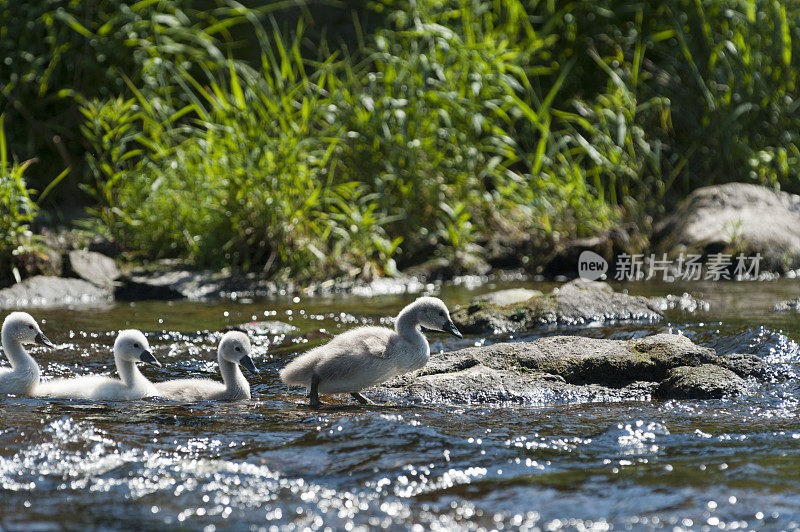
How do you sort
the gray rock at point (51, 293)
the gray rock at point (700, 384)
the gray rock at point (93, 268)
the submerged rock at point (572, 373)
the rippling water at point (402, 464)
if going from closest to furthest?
the rippling water at point (402, 464) < the gray rock at point (700, 384) < the submerged rock at point (572, 373) < the gray rock at point (51, 293) < the gray rock at point (93, 268)

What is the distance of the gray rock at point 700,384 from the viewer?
5.16 m

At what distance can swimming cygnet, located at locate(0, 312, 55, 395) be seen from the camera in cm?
536

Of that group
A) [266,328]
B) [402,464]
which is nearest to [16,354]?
[266,328]

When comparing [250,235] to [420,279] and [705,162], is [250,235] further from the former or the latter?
[705,162]

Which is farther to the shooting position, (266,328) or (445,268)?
(445,268)

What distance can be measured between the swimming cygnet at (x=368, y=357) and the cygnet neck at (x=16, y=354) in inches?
53.6

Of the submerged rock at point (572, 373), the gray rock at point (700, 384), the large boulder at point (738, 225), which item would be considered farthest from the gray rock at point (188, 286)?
the gray rock at point (700, 384)

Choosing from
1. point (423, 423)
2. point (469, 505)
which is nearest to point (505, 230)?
point (423, 423)

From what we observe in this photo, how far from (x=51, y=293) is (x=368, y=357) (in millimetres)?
4881

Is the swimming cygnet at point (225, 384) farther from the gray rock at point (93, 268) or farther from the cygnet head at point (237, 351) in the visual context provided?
the gray rock at point (93, 268)

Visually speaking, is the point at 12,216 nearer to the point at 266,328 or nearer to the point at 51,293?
the point at 51,293

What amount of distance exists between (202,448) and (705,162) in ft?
28.9

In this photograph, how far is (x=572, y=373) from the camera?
18.2 ft

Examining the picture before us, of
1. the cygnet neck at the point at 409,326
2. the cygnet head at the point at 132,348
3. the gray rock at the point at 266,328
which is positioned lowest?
the gray rock at the point at 266,328
